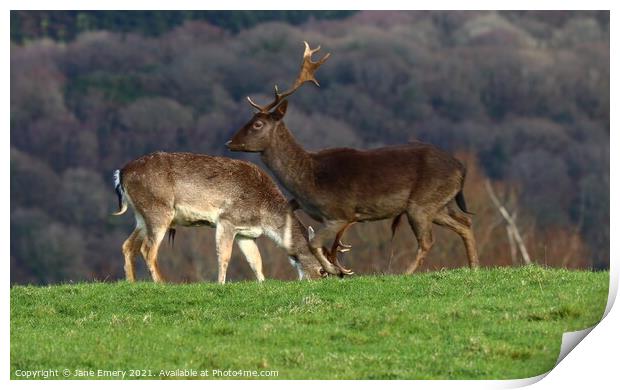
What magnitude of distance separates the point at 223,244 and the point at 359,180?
2.33 m

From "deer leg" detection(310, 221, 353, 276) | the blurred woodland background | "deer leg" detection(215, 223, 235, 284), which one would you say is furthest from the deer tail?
the blurred woodland background

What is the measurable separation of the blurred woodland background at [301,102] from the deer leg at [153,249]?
27.8m

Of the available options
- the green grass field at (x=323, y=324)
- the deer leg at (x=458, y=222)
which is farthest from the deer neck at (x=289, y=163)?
the deer leg at (x=458, y=222)

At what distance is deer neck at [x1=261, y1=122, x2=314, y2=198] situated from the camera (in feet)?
53.3

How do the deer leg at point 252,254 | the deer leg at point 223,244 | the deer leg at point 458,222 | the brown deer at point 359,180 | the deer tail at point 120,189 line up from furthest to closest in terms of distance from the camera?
the deer leg at point 252,254
the deer tail at point 120,189
the deer leg at point 223,244
the deer leg at point 458,222
the brown deer at point 359,180

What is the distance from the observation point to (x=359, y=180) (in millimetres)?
16031

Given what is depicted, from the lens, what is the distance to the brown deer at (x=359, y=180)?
52.6 feet

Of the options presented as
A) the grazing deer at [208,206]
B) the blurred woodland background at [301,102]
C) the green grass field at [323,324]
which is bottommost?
the blurred woodland background at [301,102]

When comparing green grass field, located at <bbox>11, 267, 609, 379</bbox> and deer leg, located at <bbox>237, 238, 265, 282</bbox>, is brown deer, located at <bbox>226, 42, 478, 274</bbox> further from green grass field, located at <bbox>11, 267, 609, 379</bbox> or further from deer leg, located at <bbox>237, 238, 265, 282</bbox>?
green grass field, located at <bbox>11, 267, 609, 379</bbox>

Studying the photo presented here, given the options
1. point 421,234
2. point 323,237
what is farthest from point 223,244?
point 421,234

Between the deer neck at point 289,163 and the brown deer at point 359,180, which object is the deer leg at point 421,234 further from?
the deer neck at point 289,163

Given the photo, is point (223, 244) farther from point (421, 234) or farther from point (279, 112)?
point (421, 234)

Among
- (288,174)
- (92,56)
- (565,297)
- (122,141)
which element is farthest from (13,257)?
(565,297)

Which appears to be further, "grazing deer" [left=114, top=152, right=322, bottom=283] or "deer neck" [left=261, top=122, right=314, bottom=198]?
"grazing deer" [left=114, top=152, right=322, bottom=283]
